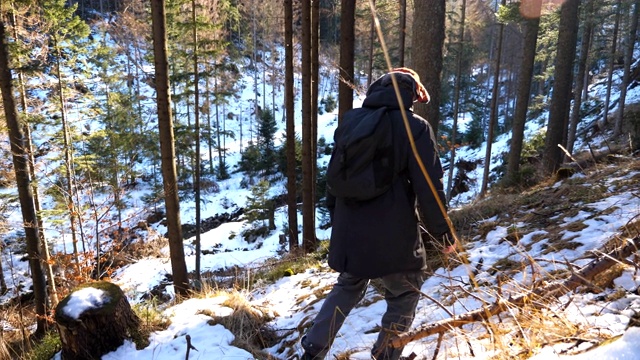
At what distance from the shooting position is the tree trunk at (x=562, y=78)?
9211 mm

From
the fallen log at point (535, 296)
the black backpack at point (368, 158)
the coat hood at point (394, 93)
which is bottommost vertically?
Result: the fallen log at point (535, 296)

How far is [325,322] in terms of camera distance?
7.92ft

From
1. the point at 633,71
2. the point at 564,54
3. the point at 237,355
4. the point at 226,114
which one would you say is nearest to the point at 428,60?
the point at 237,355

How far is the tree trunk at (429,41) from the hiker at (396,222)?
217 cm

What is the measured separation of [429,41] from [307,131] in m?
5.31

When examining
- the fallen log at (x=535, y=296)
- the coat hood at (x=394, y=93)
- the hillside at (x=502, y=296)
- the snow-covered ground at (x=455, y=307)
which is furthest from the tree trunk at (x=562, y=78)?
the fallen log at (x=535, y=296)

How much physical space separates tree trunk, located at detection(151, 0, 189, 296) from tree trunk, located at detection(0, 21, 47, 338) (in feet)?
11.2

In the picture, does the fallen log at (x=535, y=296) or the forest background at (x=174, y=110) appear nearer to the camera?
the fallen log at (x=535, y=296)

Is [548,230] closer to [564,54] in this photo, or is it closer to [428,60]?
[428,60]

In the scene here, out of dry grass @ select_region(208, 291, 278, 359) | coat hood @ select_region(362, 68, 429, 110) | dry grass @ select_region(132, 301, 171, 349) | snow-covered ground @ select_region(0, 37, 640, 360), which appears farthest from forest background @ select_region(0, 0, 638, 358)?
dry grass @ select_region(132, 301, 171, 349)

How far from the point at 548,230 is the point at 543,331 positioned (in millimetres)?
2946

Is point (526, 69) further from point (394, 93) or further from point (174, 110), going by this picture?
point (174, 110)

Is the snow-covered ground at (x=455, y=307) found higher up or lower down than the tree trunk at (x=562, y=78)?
lower down

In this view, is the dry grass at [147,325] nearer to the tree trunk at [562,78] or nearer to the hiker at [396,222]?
the hiker at [396,222]
